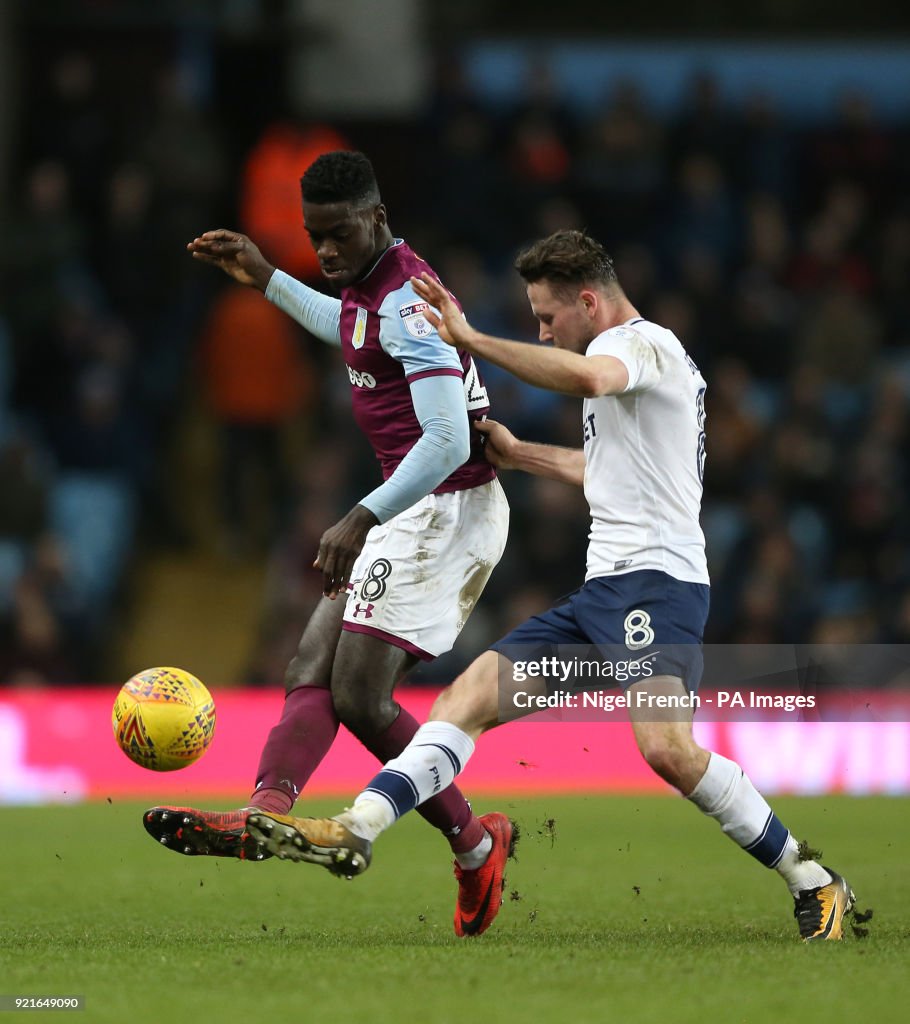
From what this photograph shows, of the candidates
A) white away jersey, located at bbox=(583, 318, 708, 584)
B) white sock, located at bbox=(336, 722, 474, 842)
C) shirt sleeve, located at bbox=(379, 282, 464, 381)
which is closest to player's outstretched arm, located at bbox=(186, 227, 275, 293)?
shirt sleeve, located at bbox=(379, 282, 464, 381)

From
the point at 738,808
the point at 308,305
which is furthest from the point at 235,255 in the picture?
the point at 738,808

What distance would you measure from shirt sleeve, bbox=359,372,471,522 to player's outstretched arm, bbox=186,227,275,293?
110 centimetres

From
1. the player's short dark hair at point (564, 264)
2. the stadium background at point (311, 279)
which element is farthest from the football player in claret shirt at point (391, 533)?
the stadium background at point (311, 279)

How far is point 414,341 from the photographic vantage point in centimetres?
577

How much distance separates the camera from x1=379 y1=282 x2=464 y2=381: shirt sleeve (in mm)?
5762

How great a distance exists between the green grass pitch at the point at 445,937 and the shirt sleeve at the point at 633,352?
1.54 metres

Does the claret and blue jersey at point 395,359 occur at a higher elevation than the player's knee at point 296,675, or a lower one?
higher

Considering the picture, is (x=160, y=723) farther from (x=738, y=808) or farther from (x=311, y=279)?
(x=311, y=279)

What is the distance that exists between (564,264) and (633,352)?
1.37 feet

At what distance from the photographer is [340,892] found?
278 inches

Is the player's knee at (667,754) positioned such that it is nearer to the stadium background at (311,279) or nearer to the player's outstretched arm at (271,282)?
the player's outstretched arm at (271,282)

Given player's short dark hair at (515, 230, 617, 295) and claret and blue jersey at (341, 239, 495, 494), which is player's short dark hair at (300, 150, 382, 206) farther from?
player's short dark hair at (515, 230, 617, 295)

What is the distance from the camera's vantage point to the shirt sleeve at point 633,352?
18.0 feet

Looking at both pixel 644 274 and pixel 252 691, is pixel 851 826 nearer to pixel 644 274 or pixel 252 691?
pixel 252 691
